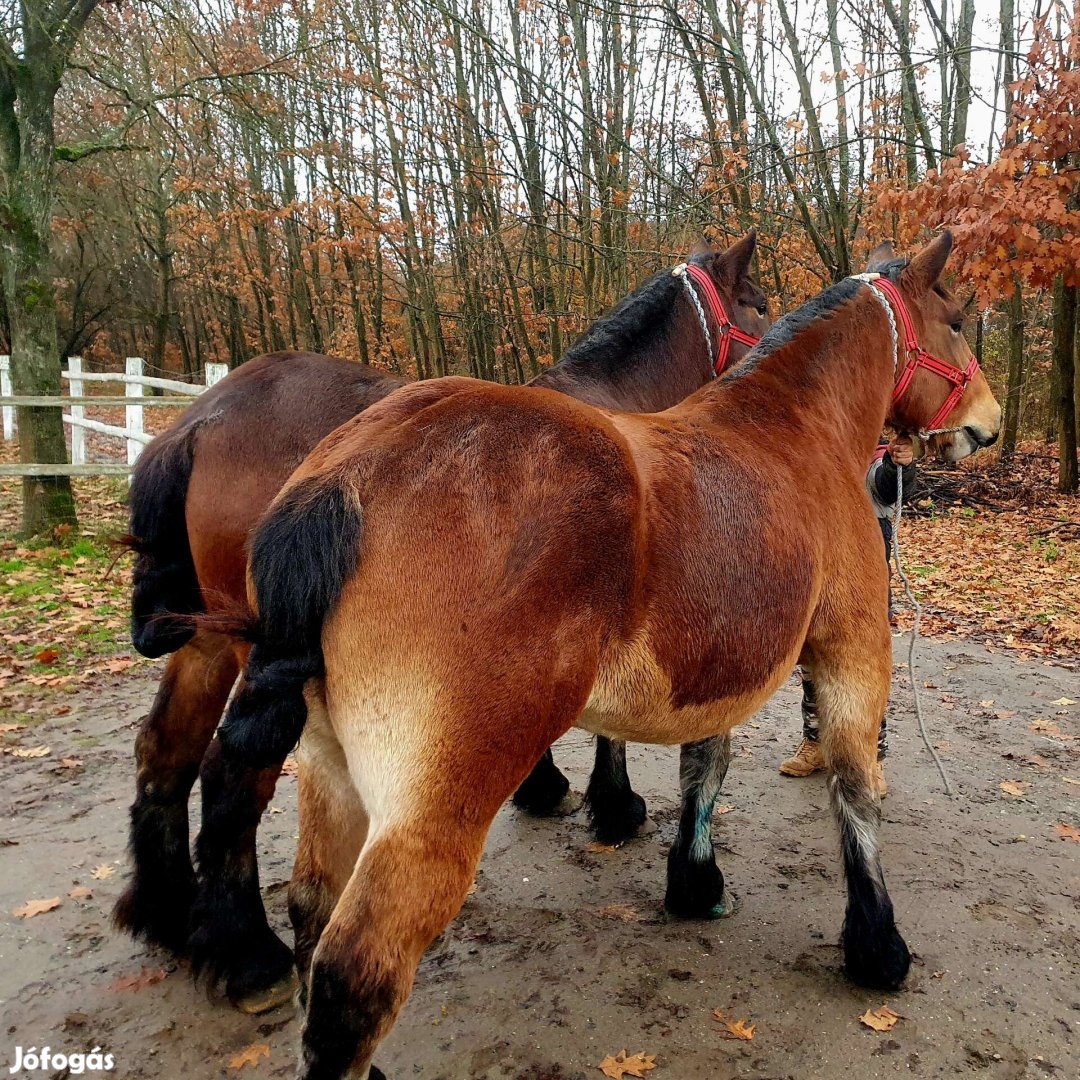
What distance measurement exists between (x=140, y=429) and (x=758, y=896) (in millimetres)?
10721

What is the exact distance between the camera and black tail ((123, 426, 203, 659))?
3.28 meters

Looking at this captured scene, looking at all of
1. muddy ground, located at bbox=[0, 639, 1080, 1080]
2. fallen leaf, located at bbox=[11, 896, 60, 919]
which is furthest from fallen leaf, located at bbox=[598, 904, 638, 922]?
fallen leaf, located at bbox=[11, 896, 60, 919]

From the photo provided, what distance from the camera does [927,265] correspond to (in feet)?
12.1

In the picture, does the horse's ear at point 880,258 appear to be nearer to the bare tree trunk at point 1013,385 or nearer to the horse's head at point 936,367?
the horse's head at point 936,367

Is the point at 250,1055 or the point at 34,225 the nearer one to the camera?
the point at 250,1055

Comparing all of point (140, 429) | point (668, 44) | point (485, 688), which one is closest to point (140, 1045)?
point (485, 688)

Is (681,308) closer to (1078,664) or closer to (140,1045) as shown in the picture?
(140,1045)

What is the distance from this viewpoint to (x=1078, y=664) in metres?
7.07

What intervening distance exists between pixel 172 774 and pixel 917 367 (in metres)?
3.70

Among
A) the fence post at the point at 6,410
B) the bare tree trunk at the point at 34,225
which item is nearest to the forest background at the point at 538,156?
the bare tree trunk at the point at 34,225

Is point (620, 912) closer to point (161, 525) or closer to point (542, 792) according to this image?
point (542, 792)

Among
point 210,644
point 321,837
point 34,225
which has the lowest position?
point 321,837

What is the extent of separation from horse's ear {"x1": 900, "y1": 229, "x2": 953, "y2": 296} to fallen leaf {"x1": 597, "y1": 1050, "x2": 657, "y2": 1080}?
330cm

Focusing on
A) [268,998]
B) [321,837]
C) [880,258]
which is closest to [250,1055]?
[268,998]
